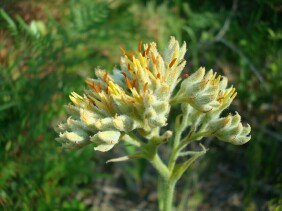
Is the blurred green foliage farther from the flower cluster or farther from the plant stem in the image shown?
the flower cluster

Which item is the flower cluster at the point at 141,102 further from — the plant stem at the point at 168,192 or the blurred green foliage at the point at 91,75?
the blurred green foliage at the point at 91,75

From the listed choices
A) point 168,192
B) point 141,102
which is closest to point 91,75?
point 168,192

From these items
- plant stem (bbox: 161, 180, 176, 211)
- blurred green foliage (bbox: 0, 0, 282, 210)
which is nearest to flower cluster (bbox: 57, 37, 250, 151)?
plant stem (bbox: 161, 180, 176, 211)

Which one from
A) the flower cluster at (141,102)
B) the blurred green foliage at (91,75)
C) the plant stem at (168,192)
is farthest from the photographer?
the blurred green foliage at (91,75)

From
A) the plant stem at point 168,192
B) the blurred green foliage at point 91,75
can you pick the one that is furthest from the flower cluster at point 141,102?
the blurred green foliage at point 91,75

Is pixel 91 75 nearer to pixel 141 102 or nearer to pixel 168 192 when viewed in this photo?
pixel 168 192
